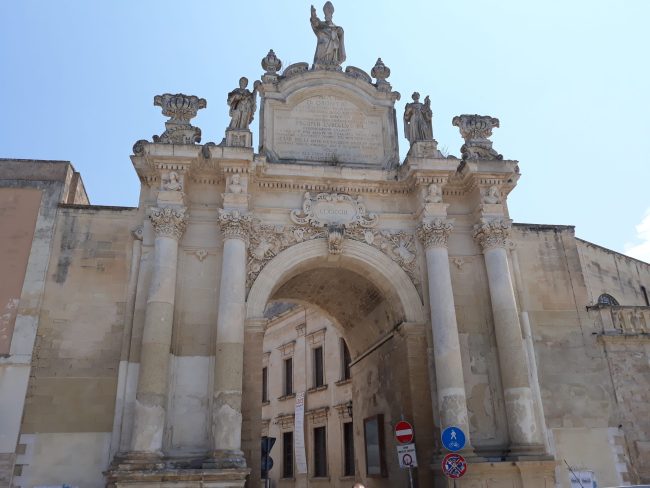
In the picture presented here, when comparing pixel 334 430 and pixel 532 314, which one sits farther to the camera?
pixel 334 430

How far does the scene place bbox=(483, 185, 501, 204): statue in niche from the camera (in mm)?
14719

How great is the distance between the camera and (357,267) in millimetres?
14539

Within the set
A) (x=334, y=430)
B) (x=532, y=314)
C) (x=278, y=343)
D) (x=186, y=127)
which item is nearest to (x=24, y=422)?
(x=186, y=127)

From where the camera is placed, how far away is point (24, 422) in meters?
11.9

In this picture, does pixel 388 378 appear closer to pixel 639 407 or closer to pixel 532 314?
pixel 532 314

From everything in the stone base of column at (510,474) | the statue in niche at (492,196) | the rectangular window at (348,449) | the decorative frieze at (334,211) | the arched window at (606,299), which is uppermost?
the statue in niche at (492,196)

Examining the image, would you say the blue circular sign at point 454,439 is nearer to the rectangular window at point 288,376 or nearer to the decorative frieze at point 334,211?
the decorative frieze at point 334,211

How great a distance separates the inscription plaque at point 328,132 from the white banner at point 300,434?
14.3 metres

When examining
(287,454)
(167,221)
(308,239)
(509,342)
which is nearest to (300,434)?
(287,454)

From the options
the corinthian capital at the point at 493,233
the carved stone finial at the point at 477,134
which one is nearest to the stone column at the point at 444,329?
the corinthian capital at the point at 493,233

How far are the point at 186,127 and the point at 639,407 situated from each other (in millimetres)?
12722

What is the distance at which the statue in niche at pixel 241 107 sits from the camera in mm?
14562

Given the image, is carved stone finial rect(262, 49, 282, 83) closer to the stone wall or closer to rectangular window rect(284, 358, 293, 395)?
the stone wall

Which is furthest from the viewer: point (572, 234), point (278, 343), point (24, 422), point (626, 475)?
point (278, 343)
